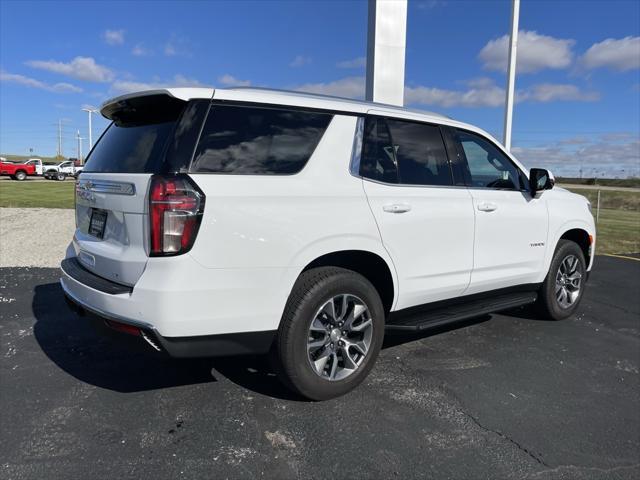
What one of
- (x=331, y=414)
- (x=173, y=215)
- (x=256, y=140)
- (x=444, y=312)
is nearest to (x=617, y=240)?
(x=444, y=312)

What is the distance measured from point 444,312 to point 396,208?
→ 105 centimetres

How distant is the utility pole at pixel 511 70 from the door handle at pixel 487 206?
412 inches

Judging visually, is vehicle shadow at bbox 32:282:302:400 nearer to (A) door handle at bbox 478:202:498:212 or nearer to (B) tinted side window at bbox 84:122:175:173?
(B) tinted side window at bbox 84:122:175:173

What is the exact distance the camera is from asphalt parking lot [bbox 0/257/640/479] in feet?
8.59

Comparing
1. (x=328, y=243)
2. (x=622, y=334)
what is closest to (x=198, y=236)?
(x=328, y=243)

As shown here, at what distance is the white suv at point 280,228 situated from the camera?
2.70 meters

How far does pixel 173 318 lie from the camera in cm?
265

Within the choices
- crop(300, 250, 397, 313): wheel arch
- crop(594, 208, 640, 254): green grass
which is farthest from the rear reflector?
crop(594, 208, 640, 254): green grass

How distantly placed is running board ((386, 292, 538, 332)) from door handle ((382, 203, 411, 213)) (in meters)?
0.78

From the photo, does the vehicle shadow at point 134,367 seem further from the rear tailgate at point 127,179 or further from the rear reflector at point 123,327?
the rear tailgate at point 127,179

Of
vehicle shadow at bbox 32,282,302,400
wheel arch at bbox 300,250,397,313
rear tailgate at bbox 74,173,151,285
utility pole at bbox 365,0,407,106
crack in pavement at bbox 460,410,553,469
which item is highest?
utility pole at bbox 365,0,407,106

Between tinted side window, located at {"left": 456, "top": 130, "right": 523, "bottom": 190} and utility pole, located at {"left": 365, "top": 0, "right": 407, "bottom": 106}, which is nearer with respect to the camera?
tinted side window, located at {"left": 456, "top": 130, "right": 523, "bottom": 190}

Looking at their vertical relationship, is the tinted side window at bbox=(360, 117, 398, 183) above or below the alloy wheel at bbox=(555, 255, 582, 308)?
above

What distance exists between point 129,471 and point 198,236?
4.09 ft
